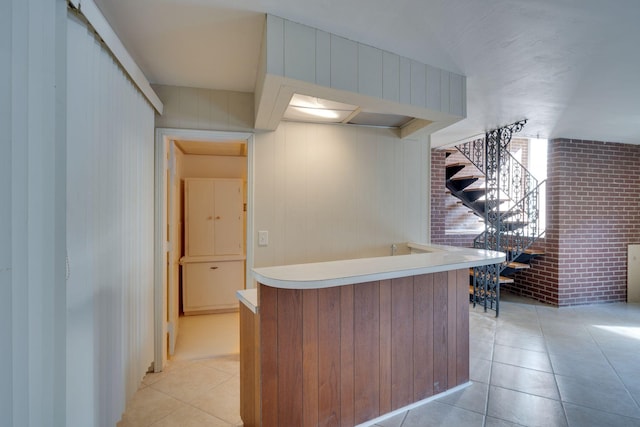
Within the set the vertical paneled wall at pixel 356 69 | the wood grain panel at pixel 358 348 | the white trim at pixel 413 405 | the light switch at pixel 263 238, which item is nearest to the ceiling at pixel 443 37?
the vertical paneled wall at pixel 356 69

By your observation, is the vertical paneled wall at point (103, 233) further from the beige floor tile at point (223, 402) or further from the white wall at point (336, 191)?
the white wall at point (336, 191)

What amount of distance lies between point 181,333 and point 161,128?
2217 millimetres

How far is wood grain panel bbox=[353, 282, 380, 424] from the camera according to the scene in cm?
178

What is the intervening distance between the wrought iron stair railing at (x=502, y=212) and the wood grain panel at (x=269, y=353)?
349cm

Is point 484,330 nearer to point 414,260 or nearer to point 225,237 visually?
point 414,260

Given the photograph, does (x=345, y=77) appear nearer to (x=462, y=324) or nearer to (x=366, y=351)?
(x=366, y=351)

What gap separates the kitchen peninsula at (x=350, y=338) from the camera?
155 centimetres

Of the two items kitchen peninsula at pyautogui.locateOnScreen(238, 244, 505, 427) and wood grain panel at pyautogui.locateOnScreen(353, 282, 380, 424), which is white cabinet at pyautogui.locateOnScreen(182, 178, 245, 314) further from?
wood grain panel at pyautogui.locateOnScreen(353, 282, 380, 424)

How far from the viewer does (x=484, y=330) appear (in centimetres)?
346

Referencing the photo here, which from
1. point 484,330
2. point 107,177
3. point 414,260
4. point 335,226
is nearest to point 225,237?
point 335,226

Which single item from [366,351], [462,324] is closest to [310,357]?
[366,351]

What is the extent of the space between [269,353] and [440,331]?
122 cm

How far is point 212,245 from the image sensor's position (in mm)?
4074

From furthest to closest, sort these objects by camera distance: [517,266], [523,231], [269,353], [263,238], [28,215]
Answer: [523,231]
[517,266]
[263,238]
[269,353]
[28,215]
